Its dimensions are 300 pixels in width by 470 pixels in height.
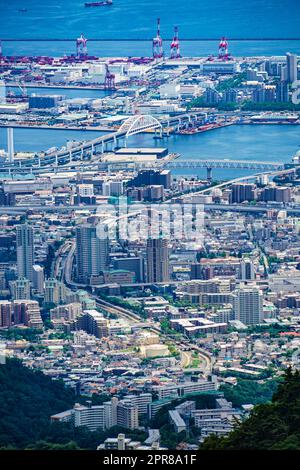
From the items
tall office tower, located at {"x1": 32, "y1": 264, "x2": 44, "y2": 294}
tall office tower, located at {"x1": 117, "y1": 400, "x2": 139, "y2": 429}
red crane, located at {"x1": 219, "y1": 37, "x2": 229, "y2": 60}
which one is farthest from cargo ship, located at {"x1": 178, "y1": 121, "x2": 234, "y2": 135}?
tall office tower, located at {"x1": 117, "y1": 400, "x2": 139, "y2": 429}

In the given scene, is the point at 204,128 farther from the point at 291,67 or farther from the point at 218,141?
the point at 291,67

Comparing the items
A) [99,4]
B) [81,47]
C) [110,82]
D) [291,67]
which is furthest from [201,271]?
[99,4]

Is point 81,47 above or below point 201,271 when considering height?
above

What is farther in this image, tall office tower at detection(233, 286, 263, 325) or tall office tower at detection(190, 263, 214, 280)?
tall office tower at detection(190, 263, 214, 280)

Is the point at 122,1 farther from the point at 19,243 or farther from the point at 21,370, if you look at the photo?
the point at 21,370

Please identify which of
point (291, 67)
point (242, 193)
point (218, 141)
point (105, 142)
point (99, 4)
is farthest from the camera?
point (99, 4)

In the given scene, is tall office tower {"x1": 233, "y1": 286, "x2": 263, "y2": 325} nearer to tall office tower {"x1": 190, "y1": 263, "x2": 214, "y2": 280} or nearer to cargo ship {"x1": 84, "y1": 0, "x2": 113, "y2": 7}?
tall office tower {"x1": 190, "y1": 263, "x2": 214, "y2": 280}
